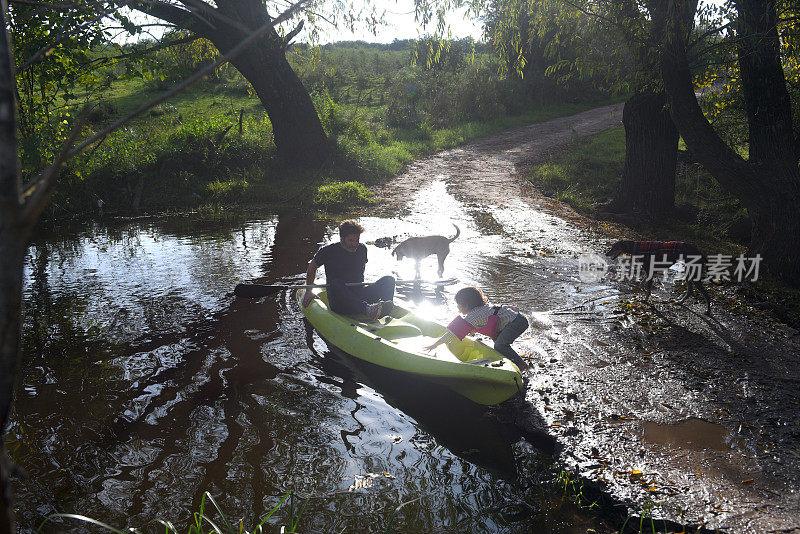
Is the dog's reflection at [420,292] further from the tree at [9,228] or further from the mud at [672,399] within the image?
the tree at [9,228]

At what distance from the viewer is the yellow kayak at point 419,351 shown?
16.1ft

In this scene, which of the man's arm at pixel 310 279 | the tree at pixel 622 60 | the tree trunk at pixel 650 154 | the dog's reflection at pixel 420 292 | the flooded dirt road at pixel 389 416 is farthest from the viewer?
the tree trunk at pixel 650 154

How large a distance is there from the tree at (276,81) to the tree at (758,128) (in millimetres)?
7959

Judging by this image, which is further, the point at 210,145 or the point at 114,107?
the point at 114,107

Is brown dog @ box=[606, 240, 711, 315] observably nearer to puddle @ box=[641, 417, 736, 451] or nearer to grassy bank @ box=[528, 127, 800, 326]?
grassy bank @ box=[528, 127, 800, 326]

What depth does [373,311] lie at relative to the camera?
6480 mm

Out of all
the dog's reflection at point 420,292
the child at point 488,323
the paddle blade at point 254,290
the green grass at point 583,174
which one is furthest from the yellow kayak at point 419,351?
the green grass at point 583,174

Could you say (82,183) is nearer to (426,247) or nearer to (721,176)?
(426,247)

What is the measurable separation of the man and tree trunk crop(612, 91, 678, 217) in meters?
7.40

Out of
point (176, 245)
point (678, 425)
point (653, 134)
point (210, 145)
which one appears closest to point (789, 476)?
point (678, 425)

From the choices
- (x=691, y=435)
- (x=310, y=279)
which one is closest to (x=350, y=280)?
(x=310, y=279)

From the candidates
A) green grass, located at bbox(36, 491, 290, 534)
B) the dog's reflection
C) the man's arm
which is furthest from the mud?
the man's arm

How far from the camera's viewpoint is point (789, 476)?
3.89 meters

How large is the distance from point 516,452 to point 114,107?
20.6m
